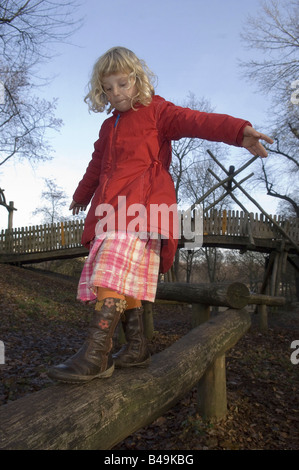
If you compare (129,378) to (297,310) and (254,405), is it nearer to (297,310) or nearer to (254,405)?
(254,405)

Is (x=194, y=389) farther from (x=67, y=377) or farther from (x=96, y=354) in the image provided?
(x=67, y=377)

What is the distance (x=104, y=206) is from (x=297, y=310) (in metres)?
11.7

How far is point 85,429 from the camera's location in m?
1.48

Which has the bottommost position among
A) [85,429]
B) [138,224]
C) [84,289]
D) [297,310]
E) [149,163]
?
[297,310]

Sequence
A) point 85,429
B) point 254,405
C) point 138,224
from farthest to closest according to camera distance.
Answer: point 254,405 → point 138,224 → point 85,429

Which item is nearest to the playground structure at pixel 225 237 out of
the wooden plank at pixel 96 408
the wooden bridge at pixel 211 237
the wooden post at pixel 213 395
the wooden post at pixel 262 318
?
the wooden bridge at pixel 211 237

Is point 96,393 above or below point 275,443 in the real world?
above

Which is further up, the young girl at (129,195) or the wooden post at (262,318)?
the young girl at (129,195)

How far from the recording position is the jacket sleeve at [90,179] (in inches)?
99.6

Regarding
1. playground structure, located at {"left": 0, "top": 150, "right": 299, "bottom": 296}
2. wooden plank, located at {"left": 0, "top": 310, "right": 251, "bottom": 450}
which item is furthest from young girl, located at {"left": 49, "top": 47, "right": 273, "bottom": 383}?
playground structure, located at {"left": 0, "top": 150, "right": 299, "bottom": 296}

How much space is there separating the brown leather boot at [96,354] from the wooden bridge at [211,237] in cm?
1273

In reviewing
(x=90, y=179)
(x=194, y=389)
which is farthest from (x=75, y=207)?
(x=194, y=389)

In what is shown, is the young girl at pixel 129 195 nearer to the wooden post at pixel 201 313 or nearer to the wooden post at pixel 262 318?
the wooden post at pixel 201 313
